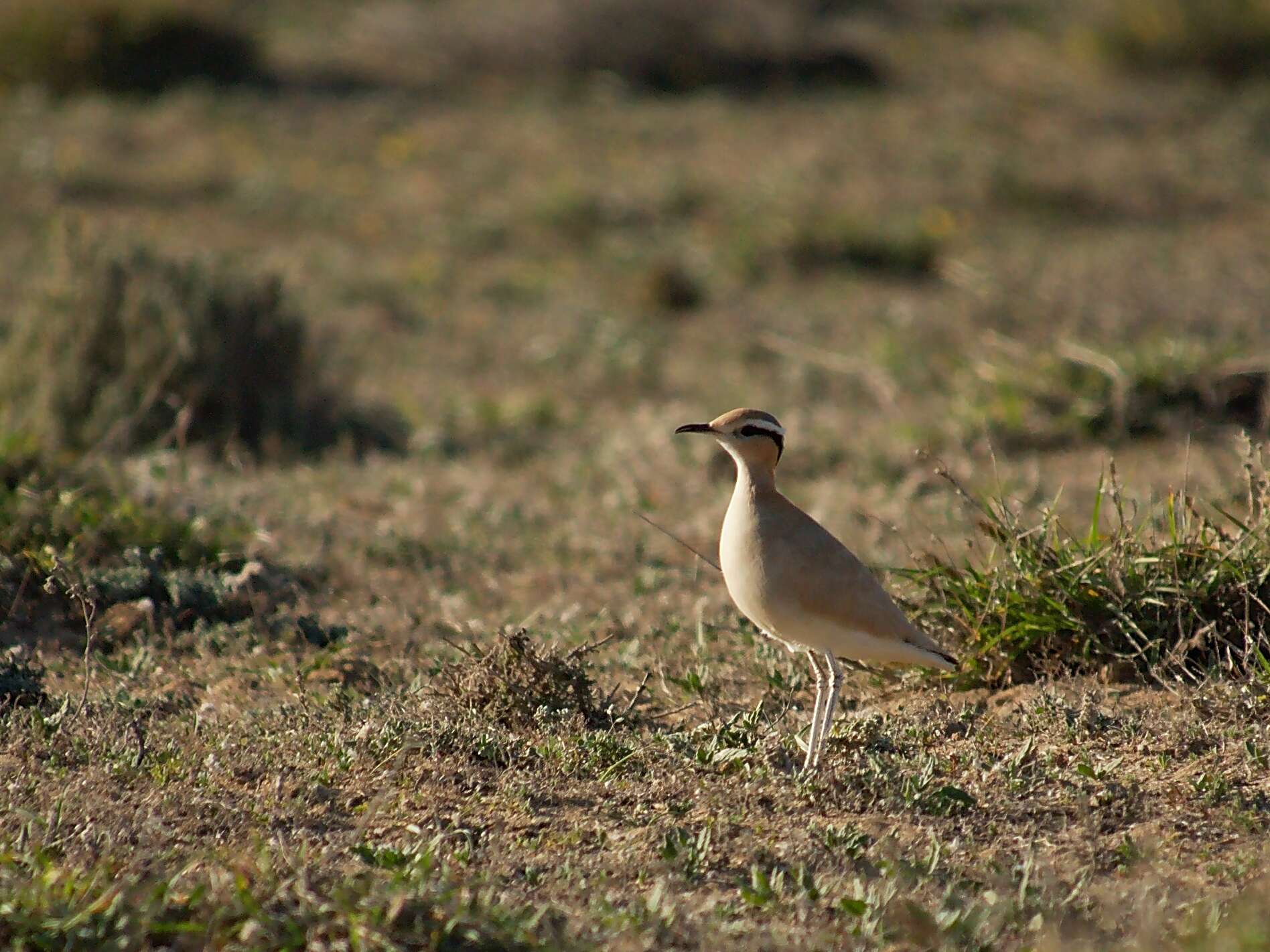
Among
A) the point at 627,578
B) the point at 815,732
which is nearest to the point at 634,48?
the point at 627,578

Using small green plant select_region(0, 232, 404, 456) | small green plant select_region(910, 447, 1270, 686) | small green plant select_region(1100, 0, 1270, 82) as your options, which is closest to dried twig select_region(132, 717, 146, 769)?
small green plant select_region(910, 447, 1270, 686)

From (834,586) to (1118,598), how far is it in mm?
965

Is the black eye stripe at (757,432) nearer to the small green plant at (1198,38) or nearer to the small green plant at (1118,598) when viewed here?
the small green plant at (1118,598)

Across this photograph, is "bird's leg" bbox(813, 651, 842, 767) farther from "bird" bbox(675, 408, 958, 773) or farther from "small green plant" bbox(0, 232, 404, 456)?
"small green plant" bbox(0, 232, 404, 456)

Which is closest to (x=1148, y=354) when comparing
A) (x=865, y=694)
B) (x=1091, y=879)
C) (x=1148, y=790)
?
(x=865, y=694)

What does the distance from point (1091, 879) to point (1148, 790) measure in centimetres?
51

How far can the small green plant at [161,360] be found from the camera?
7.04m

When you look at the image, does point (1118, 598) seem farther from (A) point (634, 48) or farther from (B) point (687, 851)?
(A) point (634, 48)

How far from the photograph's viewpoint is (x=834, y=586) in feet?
12.0

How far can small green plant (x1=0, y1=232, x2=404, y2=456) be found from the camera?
7.04m

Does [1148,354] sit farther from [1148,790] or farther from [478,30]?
[478,30]

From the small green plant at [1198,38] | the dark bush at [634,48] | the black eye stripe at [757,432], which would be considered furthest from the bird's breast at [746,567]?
the small green plant at [1198,38]

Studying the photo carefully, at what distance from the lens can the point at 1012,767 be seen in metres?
3.58

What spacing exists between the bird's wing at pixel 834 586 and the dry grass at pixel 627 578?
305mm
